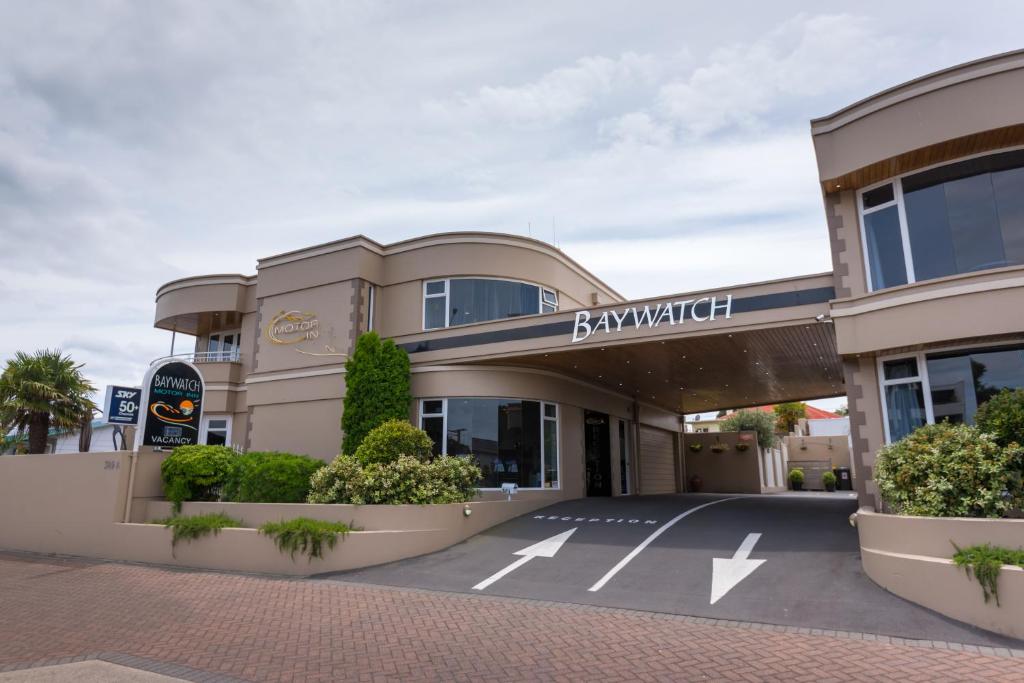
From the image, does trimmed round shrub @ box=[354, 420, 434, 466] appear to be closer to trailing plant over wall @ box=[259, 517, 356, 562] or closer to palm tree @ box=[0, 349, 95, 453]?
trailing plant over wall @ box=[259, 517, 356, 562]

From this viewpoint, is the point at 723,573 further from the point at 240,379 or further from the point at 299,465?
the point at 240,379

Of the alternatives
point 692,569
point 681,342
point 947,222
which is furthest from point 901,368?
point 692,569

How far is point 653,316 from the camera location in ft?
44.9

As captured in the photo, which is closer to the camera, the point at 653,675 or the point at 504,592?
the point at 653,675

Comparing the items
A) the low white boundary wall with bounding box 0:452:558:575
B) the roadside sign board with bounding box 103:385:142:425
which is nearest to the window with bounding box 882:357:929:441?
the low white boundary wall with bounding box 0:452:558:575

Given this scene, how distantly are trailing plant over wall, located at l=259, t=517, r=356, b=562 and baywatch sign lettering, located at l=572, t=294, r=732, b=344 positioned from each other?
6.60 metres

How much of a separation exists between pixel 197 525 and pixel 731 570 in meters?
9.57

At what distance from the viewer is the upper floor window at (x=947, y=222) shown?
10.3 m

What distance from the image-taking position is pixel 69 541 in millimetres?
14031

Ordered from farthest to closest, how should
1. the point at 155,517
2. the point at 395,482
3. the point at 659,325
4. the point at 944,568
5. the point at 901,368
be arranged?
the point at 155,517 → the point at 659,325 → the point at 395,482 → the point at 901,368 → the point at 944,568

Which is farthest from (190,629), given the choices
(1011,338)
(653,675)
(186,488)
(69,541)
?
(1011,338)

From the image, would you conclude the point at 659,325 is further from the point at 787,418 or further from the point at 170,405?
the point at 787,418

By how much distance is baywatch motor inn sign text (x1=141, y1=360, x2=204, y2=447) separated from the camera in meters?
14.0

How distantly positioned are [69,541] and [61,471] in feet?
5.14
